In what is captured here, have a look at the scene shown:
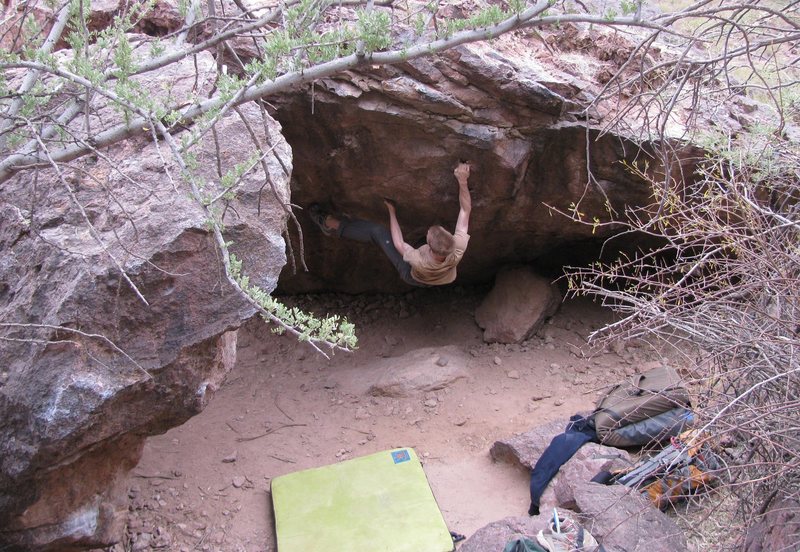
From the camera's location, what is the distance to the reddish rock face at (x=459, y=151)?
14.7ft

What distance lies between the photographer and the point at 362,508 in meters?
4.21

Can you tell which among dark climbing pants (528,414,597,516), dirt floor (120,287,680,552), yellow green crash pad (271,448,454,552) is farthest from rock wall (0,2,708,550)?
dark climbing pants (528,414,597,516)

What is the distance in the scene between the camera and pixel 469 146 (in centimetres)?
479

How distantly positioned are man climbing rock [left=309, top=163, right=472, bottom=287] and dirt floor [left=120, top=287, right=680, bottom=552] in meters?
1.01

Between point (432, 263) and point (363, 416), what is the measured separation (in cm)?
136

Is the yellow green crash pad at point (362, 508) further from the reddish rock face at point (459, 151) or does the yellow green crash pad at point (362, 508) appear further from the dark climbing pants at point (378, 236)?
the reddish rock face at point (459, 151)

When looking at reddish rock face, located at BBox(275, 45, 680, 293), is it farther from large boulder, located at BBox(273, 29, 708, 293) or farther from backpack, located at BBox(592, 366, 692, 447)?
backpack, located at BBox(592, 366, 692, 447)

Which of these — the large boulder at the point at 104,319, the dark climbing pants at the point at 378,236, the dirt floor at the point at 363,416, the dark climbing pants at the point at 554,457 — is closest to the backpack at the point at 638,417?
the dark climbing pants at the point at 554,457

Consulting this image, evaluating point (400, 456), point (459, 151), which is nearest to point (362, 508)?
point (400, 456)

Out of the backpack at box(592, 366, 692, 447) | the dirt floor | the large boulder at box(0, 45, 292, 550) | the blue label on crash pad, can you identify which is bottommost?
the dirt floor

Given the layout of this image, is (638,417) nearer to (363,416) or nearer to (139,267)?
(363,416)

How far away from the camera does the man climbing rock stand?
472cm

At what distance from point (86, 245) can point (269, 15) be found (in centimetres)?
133

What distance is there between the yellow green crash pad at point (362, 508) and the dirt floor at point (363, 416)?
0.55ft
